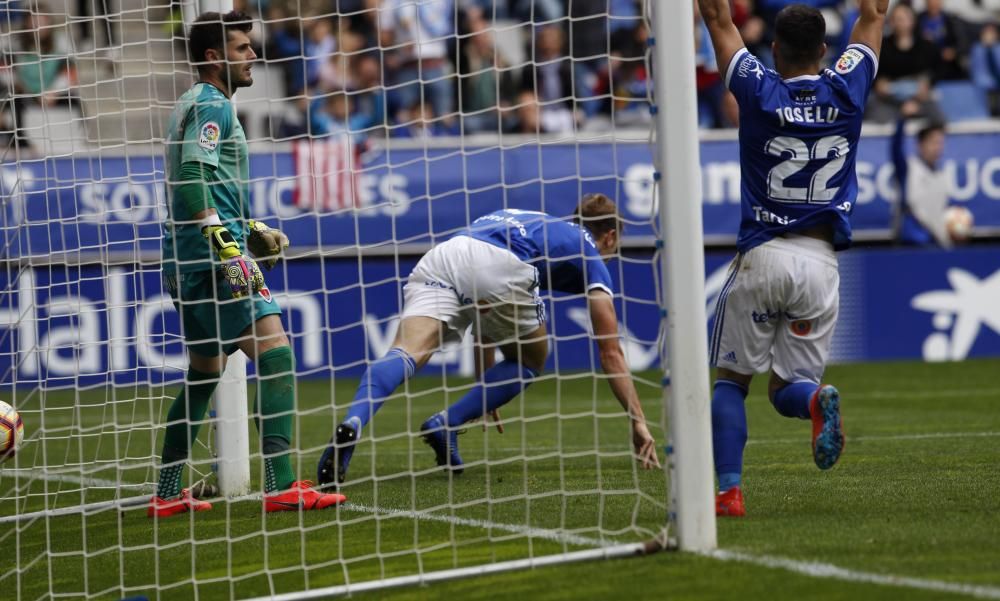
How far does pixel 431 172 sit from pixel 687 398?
9980 mm

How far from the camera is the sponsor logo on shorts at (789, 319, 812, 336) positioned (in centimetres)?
549

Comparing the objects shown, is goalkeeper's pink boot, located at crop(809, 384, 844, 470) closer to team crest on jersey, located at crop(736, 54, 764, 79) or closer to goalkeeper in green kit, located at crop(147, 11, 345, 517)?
team crest on jersey, located at crop(736, 54, 764, 79)

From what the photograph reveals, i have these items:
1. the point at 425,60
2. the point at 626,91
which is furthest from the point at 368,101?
the point at 626,91

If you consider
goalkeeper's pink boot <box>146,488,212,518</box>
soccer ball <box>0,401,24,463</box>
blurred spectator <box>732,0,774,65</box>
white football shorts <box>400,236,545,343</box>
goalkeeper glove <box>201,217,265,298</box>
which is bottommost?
goalkeeper's pink boot <box>146,488,212,518</box>

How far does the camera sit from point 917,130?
15.3 metres

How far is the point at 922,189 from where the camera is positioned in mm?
15086

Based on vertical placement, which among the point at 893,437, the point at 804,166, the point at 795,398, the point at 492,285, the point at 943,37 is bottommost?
the point at 893,437

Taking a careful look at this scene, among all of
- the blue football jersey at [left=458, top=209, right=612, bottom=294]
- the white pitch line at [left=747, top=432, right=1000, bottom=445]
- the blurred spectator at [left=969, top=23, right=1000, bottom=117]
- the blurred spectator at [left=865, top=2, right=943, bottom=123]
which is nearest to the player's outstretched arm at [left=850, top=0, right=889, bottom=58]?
the blue football jersey at [left=458, top=209, right=612, bottom=294]

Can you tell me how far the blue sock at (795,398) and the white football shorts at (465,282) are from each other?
57.1 inches

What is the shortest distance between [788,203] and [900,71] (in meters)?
11.9

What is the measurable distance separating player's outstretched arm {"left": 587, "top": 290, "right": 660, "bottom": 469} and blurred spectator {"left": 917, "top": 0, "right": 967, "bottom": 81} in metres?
12.2

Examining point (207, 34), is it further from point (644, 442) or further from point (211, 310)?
point (644, 442)

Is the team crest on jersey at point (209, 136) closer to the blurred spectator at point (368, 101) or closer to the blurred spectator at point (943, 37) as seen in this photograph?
the blurred spectator at point (368, 101)

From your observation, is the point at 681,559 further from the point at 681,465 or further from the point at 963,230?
the point at 963,230
